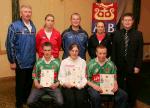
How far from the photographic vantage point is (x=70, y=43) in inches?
155

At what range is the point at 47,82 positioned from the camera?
3.58 metres

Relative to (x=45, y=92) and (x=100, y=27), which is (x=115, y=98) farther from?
(x=100, y=27)

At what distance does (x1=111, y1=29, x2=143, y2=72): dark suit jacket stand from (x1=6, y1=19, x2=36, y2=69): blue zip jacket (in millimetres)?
1154

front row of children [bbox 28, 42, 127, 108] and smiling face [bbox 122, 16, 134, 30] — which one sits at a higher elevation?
smiling face [bbox 122, 16, 134, 30]

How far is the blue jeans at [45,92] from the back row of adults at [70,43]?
1.50 feet

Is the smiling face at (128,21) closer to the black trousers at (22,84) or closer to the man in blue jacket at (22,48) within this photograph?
the man in blue jacket at (22,48)

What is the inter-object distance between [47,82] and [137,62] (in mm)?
1264

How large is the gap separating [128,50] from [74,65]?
79 centimetres

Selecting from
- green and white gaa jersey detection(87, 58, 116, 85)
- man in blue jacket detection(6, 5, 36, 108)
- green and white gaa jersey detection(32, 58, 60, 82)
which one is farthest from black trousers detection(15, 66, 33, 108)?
green and white gaa jersey detection(87, 58, 116, 85)

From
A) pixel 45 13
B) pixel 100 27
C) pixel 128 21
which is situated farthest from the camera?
pixel 45 13

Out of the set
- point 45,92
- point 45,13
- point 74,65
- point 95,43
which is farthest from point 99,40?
point 45,13

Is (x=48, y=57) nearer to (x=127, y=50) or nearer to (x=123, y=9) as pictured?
(x=127, y=50)

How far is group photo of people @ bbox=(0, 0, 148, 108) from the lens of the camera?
350 centimetres

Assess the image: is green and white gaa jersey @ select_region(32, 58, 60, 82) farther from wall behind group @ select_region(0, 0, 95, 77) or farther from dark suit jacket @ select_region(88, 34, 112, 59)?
wall behind group @ select_region(0, 0, 95, 77)
